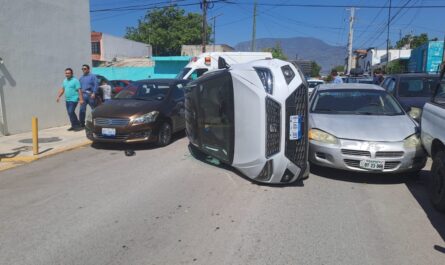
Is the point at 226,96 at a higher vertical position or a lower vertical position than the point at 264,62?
→ lower

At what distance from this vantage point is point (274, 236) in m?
4.00

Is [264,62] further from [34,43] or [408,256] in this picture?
[34,43]

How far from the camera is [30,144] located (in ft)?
29.3

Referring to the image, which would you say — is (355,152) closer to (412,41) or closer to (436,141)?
(436,141)

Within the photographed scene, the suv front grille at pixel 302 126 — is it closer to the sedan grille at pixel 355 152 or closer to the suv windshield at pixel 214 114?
the sedan grille at pixel 355 152

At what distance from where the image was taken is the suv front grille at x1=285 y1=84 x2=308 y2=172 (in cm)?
523

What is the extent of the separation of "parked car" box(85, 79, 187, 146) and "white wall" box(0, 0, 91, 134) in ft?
9.79

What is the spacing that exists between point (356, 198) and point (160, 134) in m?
4.62

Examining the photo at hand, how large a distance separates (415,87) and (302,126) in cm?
583

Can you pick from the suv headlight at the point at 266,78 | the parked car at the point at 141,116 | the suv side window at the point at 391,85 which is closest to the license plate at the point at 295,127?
the suv headlight at the point at 266,78

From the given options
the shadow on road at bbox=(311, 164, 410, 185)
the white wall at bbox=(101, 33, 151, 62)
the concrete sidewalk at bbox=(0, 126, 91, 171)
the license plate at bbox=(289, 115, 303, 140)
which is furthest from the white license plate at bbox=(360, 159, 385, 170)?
the white wall at bbox=(101, 33, 151, 62)

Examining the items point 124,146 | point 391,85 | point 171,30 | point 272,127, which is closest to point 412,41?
point 171,30

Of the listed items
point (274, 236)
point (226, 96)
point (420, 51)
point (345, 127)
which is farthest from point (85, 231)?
point (420, 51)

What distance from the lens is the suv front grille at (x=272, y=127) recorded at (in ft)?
17.1
